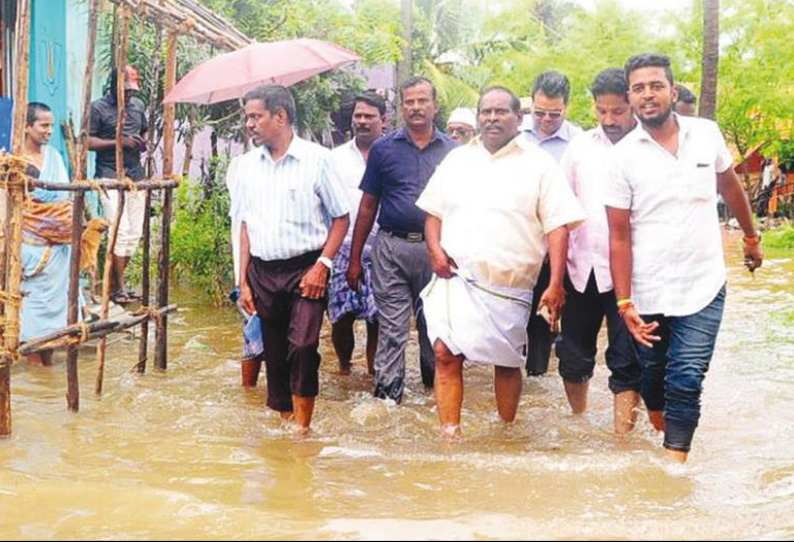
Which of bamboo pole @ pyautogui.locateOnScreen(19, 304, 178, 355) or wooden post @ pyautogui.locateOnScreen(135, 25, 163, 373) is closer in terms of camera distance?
bamboo pole @ pyautogui.locateOnScreen(19, 304, 178, 355)

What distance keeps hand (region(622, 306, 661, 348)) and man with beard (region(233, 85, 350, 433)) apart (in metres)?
1.51

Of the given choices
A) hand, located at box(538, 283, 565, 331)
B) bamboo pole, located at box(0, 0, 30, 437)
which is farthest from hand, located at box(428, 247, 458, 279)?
bamboo pole, located at box(0, 0, 30, 437)

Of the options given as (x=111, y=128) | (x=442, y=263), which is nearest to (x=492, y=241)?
(x=442, y=263)

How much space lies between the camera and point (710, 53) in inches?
500

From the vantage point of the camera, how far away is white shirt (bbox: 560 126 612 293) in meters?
5.45

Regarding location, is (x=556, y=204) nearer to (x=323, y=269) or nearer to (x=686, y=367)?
(x=686, y=367)

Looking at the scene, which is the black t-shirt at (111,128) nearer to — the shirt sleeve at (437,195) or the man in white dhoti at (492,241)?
the shirt sleeve at (437,195)

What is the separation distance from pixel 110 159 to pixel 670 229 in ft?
18.2

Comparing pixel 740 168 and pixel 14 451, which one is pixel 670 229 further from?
pixel 740 168

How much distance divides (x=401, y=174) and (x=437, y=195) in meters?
0.81

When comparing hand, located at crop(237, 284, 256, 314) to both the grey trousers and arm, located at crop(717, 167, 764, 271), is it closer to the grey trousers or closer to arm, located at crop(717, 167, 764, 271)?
the grey trousers

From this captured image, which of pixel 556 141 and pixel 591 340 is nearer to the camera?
pixel 591 340

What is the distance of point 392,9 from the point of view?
81.7 feet

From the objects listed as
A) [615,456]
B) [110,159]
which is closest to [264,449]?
[615,456]
